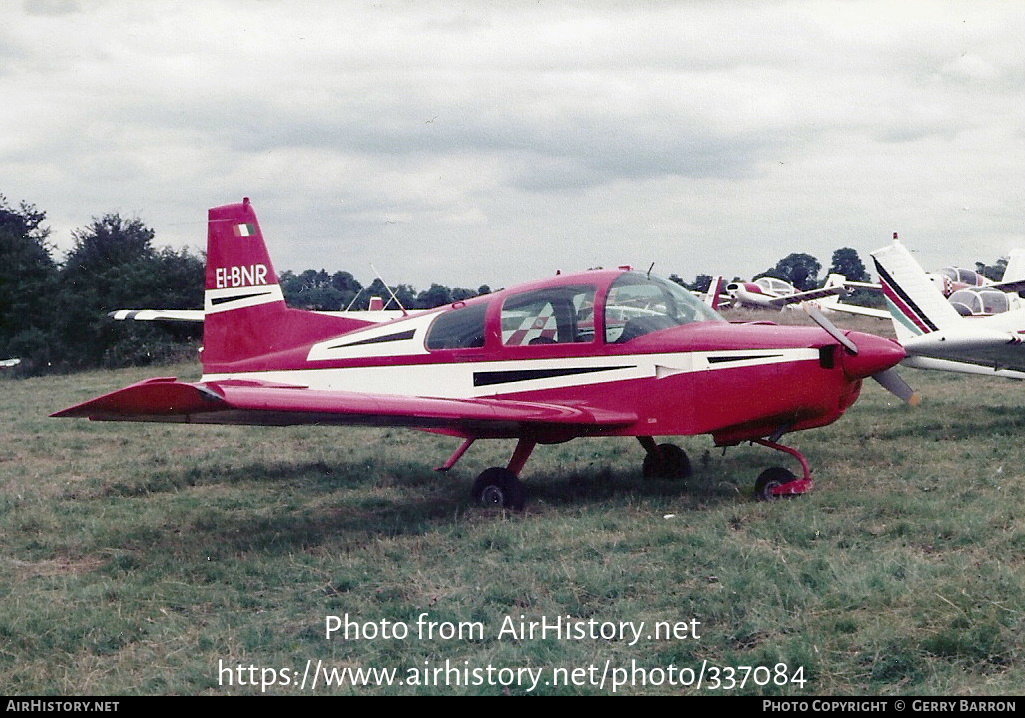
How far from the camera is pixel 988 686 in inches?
144

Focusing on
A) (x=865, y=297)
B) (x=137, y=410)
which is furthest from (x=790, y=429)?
(x=865, y=297)

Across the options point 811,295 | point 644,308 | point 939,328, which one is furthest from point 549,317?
point 811,295

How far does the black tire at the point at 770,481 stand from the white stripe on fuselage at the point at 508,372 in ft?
2.87

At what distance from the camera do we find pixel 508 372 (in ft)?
26.4

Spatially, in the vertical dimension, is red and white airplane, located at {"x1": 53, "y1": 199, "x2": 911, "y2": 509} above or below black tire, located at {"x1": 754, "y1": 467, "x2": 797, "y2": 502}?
above

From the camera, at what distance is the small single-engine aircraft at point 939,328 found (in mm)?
11594

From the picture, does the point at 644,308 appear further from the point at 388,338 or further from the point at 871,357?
the point at 388,338

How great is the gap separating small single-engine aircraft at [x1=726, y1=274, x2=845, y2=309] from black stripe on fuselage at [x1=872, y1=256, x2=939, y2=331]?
20756 millimetres

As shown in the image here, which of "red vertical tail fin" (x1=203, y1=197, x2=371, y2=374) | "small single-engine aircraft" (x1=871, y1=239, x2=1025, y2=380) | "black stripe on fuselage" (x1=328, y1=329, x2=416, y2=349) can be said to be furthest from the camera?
"small single-engine aircraft" (x1=871, y1=239, x2=1025, y2=380)

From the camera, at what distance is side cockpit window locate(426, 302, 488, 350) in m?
8.22

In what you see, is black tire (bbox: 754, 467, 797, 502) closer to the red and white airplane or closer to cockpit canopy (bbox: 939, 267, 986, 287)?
the red and white airplane

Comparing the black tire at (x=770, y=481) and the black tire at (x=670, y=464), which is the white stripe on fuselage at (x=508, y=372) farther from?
the black tire at (x=670, y=464)

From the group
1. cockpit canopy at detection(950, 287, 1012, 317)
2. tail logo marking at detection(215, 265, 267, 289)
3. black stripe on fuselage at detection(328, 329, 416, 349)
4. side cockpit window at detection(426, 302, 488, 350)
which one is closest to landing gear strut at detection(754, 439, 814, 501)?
side cockpit window at detection(426, 302, 488, 350)

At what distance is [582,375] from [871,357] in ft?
7.24
